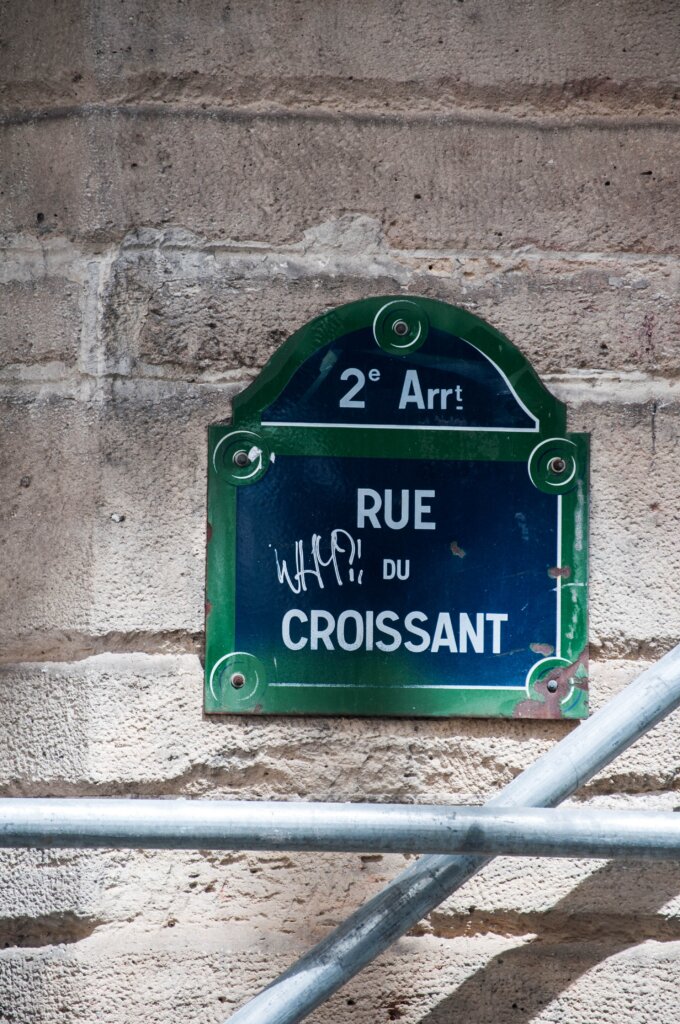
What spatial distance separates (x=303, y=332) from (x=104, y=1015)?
744mm

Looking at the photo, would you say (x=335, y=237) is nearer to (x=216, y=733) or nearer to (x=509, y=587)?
(x=509, y=587)

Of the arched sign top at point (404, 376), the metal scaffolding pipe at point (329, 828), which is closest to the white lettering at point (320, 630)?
the arched sign top at point (404, 376)

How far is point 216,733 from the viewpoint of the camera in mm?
1129

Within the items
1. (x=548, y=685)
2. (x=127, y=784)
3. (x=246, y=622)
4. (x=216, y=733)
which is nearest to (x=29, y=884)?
(x=127, y=784)

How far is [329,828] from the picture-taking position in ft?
2.67

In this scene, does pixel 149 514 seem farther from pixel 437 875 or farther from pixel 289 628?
pixel 437 875

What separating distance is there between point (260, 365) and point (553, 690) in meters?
0.48

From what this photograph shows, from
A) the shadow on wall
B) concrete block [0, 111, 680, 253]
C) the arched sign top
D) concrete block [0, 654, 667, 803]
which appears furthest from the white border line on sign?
the shadow on wall

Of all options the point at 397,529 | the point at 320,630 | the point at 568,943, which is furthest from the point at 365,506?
the point at 568,943

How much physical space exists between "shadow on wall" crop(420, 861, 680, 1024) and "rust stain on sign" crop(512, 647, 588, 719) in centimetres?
17

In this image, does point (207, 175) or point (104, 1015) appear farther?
point (207, 175)

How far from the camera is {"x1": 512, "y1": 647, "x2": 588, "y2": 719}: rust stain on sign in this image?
113 centimetres

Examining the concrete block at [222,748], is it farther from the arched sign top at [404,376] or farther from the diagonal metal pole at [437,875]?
the arched sign top at [404,376]

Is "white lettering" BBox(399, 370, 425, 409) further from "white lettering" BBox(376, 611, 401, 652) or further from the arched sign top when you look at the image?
"white lettering" BBox(376, 611, 401, 652)
